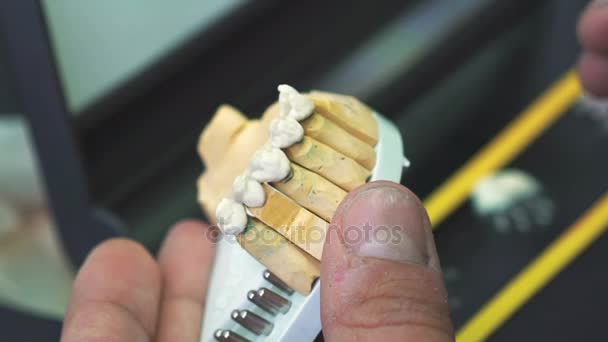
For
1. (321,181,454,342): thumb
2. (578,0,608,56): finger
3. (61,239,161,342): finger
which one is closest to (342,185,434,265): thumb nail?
(321,181,454,342): thumb

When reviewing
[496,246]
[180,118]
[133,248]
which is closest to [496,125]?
[496,246]

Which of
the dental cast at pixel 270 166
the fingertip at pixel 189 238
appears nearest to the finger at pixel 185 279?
the fingertip at pixel 189 238

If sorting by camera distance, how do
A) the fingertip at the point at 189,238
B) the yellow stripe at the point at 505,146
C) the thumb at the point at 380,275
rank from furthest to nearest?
1. the yellow stripe at the point at 505,146
2. the fingertip at the point at 189,238
3. the thumb at the point at 380,275

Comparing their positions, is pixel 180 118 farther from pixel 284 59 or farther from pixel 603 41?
pixel 603 41

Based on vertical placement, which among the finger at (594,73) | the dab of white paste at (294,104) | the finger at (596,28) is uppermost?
the finger at (596,28)

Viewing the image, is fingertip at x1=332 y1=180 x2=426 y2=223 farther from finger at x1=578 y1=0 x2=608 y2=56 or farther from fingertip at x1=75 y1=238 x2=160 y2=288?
finger at x1=578 y1=0 x2=608 y2=56

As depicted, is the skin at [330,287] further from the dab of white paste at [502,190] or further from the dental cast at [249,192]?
the dab of white paste at [502,190]

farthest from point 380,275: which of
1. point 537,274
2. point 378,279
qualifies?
point 537,274

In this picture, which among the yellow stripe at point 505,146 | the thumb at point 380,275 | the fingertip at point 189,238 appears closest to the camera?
the thumb at point 380,275

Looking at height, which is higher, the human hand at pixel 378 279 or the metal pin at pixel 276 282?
the human hand at pixel 378 279
